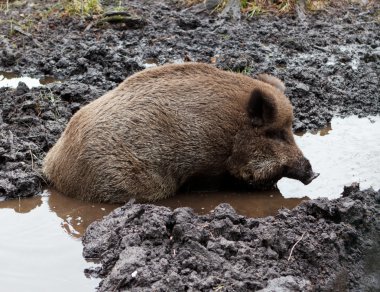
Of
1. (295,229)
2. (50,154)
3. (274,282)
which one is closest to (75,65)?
(50,154)

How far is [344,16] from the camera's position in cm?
1303

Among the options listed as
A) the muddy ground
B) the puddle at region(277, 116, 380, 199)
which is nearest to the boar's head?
the puddle at region(277, 116, 380, 199)

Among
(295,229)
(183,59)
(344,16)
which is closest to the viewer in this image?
(295,229)

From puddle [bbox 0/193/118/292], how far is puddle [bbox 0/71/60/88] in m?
3.34

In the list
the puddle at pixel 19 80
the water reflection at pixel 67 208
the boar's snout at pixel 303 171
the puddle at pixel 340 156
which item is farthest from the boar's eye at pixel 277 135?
the puddle at pixel 19 80

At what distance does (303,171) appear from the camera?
272 inches

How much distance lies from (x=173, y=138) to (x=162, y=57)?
170 inches

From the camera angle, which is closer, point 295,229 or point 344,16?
point 295,229

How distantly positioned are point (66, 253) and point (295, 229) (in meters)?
1.83

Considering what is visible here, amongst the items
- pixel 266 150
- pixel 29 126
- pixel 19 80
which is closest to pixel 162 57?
pixel 19 80

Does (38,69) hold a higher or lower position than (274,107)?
lower

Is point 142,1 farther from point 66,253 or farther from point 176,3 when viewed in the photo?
point 66,253

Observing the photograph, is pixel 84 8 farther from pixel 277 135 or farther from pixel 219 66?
pixel 277 135

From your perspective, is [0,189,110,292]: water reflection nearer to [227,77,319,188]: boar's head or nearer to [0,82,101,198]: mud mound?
[0,82,101,198]: mud mound
